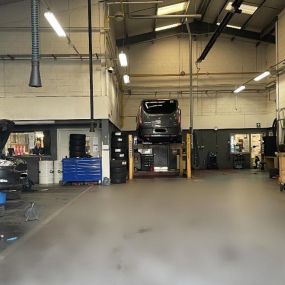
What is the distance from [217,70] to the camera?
19.6m

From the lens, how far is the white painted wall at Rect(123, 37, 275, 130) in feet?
63.2

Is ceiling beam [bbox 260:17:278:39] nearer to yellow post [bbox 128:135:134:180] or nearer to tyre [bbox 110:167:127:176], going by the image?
yellow post [bbox 128:135:134:180]

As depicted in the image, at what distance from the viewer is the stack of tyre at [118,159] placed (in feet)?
39.9

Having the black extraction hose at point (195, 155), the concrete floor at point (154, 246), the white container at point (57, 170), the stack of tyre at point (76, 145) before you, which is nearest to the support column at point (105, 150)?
the stack of tyre at point (76, 145)

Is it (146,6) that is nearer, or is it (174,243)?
(174,243)

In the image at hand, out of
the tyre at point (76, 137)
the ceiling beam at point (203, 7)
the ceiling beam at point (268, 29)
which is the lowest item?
the tyre at point (76, 137)

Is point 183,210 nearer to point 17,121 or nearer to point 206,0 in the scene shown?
point 17,121

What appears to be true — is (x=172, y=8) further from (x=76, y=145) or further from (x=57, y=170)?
(x=57, y=170)

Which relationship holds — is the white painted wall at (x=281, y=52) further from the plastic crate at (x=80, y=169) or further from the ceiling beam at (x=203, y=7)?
the plastic crate at (x=80, y=169)

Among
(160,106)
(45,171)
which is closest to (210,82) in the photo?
(160,106)

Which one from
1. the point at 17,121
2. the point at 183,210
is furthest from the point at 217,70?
the point at 183,210

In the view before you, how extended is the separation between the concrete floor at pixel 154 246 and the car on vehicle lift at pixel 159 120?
5.87 metres

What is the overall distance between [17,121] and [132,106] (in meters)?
8.37

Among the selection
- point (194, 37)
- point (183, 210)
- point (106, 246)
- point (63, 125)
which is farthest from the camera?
point (194, 37)
